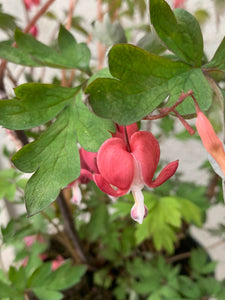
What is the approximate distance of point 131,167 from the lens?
0.29m

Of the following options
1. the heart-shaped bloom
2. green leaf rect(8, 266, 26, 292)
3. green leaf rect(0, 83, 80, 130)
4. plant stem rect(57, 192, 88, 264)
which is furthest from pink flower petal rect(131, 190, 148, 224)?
green leaf rect(8, 266, 26, 292)

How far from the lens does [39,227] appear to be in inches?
30.4

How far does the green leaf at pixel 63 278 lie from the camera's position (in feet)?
2.04

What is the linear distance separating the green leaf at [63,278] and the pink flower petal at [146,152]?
42 cm

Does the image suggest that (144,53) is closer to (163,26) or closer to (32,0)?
(163,26)

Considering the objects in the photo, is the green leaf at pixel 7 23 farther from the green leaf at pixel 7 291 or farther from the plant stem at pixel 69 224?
the green leaf at pixel 7 291

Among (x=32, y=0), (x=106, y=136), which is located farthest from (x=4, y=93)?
(x=32, y=0)

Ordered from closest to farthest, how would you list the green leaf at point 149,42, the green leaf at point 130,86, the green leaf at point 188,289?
1. the green leaf at point 130,86
2. the green leaf at point 149,42
3. the green leaf at point 188,289

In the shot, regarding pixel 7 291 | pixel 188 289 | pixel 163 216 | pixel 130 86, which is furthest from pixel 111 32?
pixel 188 289

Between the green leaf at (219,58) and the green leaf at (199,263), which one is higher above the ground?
the green leaf at (219,58)

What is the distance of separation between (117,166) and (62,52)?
0.20 metres

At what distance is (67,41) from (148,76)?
20 centimetres

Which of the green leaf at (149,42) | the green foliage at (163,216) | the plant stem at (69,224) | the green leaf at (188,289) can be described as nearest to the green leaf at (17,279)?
the plant stem at (69,224)

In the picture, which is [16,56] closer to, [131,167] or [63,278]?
[131,167]
